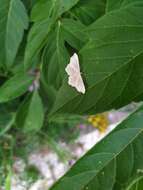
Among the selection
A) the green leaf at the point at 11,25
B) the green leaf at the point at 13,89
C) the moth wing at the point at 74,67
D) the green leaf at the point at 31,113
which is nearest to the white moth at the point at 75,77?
the moth wing at the point at 74,67

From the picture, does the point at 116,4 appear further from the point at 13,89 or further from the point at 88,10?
the point at 13,89

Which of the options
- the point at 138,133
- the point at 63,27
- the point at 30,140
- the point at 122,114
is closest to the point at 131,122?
the point at 138,133

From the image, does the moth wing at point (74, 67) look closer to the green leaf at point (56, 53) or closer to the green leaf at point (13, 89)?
the green leaf at point (56, 53)

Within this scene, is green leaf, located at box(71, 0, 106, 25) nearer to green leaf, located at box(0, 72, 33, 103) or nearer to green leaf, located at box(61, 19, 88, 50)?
green leaf, located at box(61, 19, 88, 50)

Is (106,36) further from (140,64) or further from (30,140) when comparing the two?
(30,140)

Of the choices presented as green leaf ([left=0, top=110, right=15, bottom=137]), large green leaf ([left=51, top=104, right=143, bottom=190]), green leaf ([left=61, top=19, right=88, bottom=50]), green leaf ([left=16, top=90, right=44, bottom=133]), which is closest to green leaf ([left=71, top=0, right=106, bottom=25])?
green leaf ([left=61, top=19, right=88, bottom=50])
